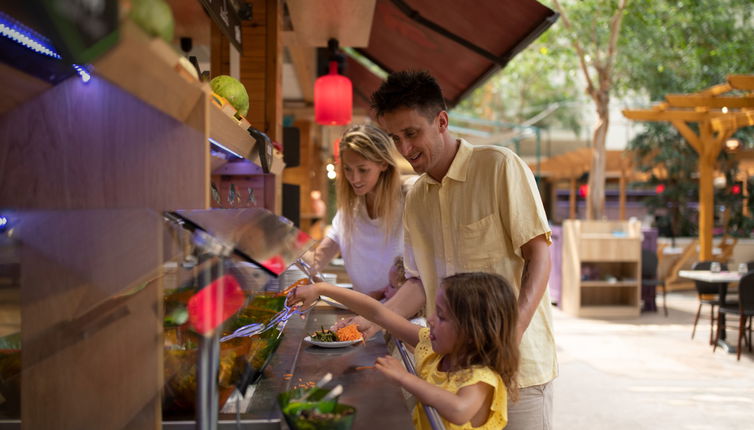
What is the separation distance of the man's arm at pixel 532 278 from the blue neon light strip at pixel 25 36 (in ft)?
4.94

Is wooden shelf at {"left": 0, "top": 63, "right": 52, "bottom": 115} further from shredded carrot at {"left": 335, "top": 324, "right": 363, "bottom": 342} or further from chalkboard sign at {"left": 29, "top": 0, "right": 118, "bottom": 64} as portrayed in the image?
shredded carrot at {"left": 335, "top": 324, "right": 363, "bottom": 342}

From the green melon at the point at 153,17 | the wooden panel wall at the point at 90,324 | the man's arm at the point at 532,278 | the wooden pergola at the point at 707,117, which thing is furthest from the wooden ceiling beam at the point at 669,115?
the green melon at the point at 153,17

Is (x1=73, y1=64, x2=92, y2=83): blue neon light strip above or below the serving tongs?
above

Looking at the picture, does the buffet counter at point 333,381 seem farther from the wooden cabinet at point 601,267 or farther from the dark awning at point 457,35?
the wooden cabinet at point 601,267

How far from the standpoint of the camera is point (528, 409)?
6.82ft

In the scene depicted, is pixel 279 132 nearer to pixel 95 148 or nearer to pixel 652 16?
pixel 95 148

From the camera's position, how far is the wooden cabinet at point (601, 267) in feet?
34.0

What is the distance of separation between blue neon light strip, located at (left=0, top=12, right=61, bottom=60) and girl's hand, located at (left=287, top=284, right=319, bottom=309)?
0.95m

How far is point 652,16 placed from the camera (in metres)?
13.8

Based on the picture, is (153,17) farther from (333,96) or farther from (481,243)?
(333,96)

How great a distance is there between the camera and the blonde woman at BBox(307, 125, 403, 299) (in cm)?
317

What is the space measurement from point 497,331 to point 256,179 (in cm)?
252

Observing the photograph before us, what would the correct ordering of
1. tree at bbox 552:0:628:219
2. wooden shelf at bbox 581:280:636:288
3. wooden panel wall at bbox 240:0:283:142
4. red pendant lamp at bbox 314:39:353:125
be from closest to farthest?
wooden panel wall at bbox 240:0:283:142
red pendant lamp at bbox 314:39:353:125
wooden shelf at bbox 581:280:636:288
tree at bbox 552:0:628:219

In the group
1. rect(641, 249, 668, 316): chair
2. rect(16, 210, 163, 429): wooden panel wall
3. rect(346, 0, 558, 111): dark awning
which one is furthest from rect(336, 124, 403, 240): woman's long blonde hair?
rect(641, 249, 668, 316): chair
